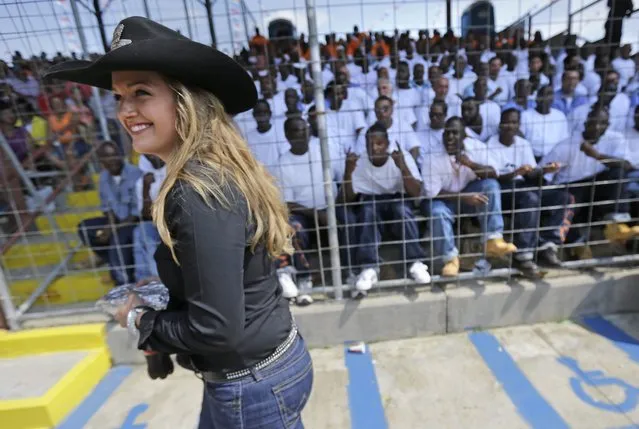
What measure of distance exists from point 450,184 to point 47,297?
3512 mm

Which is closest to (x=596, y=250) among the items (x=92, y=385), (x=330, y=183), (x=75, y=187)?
(x=330, y=183)

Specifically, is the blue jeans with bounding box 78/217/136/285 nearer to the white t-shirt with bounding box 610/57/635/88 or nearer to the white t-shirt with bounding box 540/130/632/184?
the white t-shirt with bounding box 540/130/632/184

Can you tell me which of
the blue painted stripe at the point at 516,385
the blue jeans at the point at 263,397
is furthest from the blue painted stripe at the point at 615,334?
the blue jeans at the point at 263,397

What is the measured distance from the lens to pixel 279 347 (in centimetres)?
128

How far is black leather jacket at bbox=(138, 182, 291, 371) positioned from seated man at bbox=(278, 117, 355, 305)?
1.88 m

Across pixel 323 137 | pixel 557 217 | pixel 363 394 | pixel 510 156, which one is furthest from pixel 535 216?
pixel 363 394

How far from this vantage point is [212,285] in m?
0.99

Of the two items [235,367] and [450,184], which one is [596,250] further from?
[235,367]

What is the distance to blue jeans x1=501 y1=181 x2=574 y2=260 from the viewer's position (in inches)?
128

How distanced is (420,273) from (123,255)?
2.44m

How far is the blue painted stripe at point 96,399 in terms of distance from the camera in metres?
2.57

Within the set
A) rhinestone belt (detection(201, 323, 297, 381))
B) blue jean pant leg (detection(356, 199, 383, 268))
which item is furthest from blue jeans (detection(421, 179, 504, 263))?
rhinestone belt (detection(201, 323, 297, 381))

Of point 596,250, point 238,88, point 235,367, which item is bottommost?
point 596,250

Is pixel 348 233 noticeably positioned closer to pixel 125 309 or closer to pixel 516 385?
pixel 516 385
